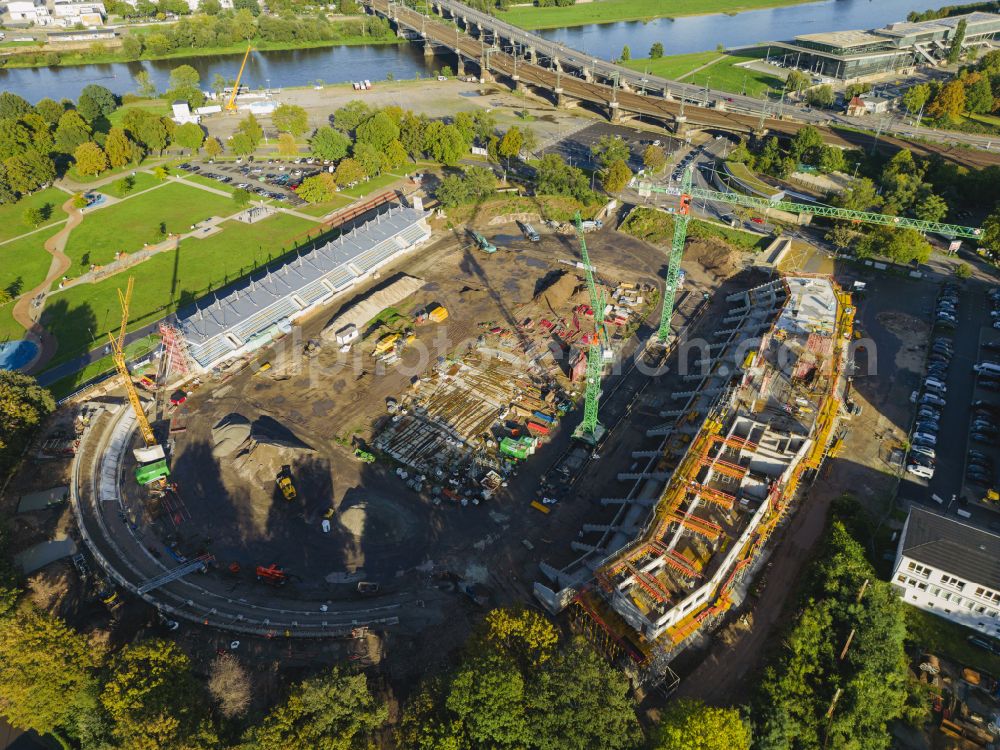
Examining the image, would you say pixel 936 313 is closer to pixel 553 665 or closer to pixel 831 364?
pixel 831 364

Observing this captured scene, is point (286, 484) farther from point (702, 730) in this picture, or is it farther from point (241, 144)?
point (241, 144)

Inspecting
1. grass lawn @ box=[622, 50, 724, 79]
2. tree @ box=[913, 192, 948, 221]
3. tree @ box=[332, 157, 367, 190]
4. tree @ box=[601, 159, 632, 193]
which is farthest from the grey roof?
grass lawn @ box=[622, 50, 724, 79]

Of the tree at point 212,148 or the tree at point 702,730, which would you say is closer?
the tree at point 702,730

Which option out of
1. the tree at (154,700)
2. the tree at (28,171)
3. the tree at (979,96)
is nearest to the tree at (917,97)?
the tree at (979,96)

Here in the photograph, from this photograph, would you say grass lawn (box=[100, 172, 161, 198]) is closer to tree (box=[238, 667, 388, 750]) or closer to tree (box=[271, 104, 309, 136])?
Result: tree (box=[271, 104, 309, 136])

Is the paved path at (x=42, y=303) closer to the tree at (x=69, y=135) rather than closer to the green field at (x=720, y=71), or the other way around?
the tree at (x=69, y=135)
